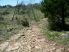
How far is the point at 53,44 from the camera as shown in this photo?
6645 mm

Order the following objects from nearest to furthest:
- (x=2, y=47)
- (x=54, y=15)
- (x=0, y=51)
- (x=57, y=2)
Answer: (x=0, y=51) < (x=2, y=47) < (x=57, y=2) < (x=54, y=15)

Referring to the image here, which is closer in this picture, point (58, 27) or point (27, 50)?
point (27, 50)

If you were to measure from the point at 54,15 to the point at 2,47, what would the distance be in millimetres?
6457

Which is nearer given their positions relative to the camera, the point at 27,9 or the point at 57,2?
the point at 57,2

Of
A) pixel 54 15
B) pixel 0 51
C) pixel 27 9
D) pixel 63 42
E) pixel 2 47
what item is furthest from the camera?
pixel 27 9

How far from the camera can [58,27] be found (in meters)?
12.0

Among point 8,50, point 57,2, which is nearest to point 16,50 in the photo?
point 8,50

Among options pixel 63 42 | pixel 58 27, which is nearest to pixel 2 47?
pixel 63 42

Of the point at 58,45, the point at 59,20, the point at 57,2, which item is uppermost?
the point at 57,2

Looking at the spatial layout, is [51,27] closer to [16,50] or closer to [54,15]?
[54,15]

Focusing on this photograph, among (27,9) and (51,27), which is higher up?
(27,9)

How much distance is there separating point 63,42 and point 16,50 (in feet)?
8.75

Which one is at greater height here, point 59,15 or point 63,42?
point 59,15

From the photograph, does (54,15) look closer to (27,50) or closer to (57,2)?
(57,2)
